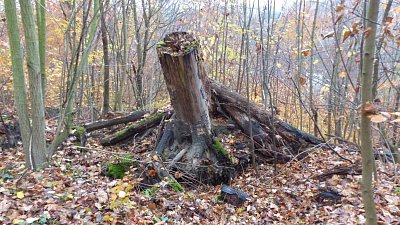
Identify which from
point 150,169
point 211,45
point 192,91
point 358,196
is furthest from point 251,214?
point 211,45

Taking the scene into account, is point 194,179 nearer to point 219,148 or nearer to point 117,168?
point 219,148

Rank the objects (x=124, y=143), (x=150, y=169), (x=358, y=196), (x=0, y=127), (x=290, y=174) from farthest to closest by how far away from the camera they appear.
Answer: (x=124, y=143) < (x=0, y=127) < (x=290, y=174) < (x=150, y=169) < (x=358, y=196)

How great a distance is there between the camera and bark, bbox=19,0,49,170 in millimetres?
4629

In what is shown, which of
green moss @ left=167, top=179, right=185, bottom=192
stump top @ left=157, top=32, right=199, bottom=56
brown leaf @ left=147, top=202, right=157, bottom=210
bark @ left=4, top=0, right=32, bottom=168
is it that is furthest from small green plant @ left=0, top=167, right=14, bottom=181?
stump top @ left=157, top=32, right=199, bottom=56

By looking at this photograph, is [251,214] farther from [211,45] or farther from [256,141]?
[211,45]

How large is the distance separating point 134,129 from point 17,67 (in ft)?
9.94

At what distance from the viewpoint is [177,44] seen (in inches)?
219

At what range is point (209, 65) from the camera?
14.2 metres

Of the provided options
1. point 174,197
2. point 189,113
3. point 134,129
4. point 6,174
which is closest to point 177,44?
point 189,113

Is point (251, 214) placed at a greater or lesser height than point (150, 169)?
lesser

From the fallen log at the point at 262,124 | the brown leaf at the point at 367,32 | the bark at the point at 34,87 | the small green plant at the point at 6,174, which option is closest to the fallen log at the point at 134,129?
the fallen log at the point at 262,124

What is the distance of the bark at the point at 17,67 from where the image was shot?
15.0 feet

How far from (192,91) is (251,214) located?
2.24 m

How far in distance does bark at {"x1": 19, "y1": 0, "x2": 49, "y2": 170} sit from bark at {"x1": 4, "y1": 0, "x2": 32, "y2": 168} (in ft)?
0.31
